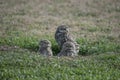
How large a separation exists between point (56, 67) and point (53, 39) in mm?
4212

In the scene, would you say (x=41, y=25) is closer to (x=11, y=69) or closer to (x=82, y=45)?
(x=82, y=45)

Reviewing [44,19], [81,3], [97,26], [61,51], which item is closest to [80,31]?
[97,26]

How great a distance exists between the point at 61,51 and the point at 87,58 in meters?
1.07

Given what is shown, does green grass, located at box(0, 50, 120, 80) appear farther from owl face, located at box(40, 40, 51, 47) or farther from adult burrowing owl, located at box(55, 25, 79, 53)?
adult burrowing owl, located at box(55, 25, 79, 53)

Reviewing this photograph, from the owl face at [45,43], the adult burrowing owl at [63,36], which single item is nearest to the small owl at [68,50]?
the owl face at [45,43]

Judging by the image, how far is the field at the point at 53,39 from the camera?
39.5ft

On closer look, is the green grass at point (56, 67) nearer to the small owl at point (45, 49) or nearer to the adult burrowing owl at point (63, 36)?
the small owl at point (45, 49)

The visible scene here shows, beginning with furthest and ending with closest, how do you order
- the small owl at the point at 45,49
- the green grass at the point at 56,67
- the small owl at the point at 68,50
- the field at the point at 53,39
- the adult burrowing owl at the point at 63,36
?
the adult burrowing owl at the point at 63,36, the small owl at the point at 45,49, the small owl at the point at 68,50, the field at the point at 53,39, the green grass at the point at 56,67

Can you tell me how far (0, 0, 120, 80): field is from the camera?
1205cm

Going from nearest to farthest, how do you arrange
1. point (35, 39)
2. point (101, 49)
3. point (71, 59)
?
point (71, 59), point (101, 49), point (35, 39)

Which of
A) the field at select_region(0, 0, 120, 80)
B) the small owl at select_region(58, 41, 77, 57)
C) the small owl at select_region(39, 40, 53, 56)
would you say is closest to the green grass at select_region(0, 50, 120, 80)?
the field at select_region(0, 0, 120, 80)

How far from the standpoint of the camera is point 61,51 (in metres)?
14.3

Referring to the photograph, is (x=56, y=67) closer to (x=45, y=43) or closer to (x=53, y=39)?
(x=45, y=43)

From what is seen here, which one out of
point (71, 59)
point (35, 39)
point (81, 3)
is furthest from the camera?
point (81, 3)
